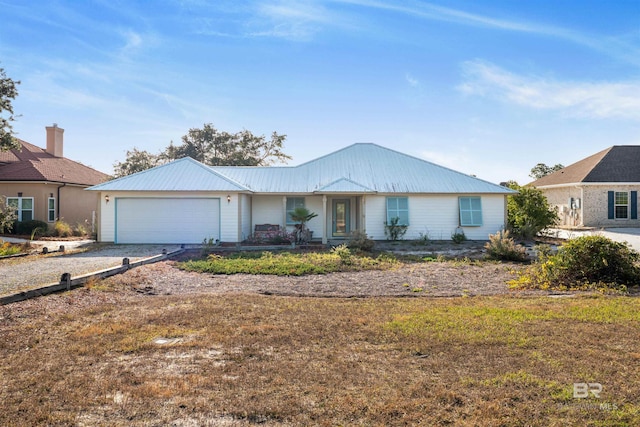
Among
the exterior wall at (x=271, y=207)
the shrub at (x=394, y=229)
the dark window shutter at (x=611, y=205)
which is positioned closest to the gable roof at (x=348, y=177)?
the exterior wall at (x=271, y=207)

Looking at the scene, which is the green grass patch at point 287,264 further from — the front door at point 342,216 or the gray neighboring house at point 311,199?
the front door at point 342,216

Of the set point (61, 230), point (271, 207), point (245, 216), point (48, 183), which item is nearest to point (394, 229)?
point (271, 207)

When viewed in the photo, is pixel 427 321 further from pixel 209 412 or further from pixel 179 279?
pixel 179 279

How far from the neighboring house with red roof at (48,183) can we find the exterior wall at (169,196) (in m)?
6.28

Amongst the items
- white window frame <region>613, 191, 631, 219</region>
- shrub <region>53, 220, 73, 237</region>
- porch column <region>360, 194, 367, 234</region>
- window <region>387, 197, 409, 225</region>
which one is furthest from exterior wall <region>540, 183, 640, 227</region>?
shrub <region>53, 220, 73, 237</region>

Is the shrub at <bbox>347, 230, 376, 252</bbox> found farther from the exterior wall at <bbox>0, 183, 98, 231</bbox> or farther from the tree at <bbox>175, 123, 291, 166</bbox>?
the tree at <bbox>175, 123, 291, 166</bbox>

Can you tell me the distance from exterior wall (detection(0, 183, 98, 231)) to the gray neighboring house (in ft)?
21.4

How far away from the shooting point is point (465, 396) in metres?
3.80

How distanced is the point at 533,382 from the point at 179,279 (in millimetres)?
8530

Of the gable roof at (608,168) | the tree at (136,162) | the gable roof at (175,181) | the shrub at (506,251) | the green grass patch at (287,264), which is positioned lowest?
the green grass patch at (287,264)

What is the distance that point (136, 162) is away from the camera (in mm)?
39812

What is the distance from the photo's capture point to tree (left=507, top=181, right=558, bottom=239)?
20.7 metres

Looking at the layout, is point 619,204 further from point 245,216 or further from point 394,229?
point 245,216

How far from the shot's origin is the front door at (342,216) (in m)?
21.6
